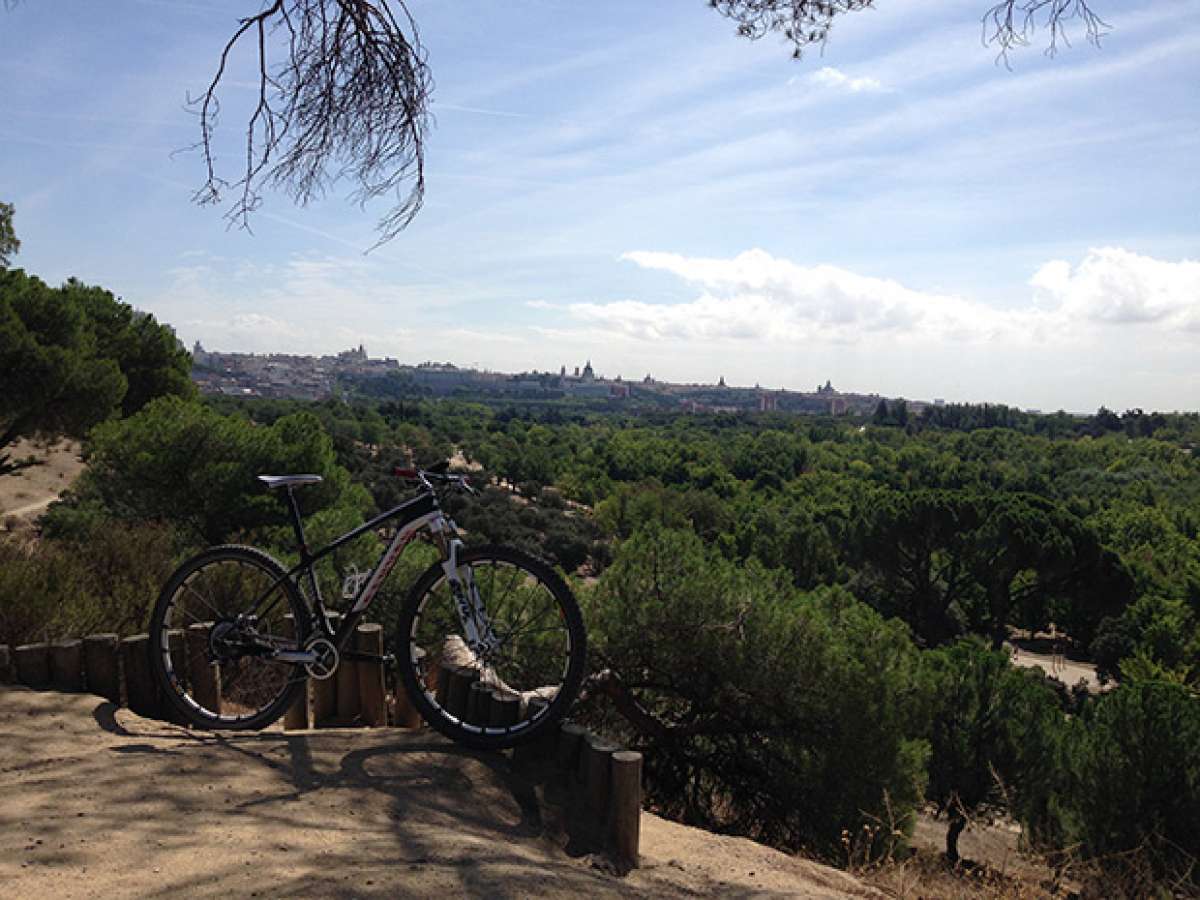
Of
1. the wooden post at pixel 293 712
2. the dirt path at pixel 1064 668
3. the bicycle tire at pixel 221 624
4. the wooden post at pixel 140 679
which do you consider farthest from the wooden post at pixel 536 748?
the dirt path at pixel 1064 668

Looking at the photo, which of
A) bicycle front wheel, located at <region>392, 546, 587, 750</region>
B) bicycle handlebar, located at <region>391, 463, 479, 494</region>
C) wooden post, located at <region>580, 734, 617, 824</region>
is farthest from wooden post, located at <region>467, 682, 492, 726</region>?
bicycle handlebar, located at <region>391, 463, 479, 494</region>

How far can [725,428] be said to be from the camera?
141125mm

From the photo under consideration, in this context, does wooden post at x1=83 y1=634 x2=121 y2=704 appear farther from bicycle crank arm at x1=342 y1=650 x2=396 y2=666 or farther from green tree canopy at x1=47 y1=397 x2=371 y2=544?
green tree canopy at x1=47 y1=397 x2=371 y2=544

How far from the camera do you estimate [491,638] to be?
3535mm

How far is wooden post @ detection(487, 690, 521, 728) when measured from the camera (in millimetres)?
3467

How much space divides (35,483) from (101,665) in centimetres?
3120

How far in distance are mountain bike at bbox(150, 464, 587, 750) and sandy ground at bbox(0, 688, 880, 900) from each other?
0.19m

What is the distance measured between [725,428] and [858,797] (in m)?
136

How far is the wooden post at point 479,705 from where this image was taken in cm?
351

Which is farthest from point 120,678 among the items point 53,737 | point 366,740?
point 366,740

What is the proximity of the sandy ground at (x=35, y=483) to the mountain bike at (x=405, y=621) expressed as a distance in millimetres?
22911

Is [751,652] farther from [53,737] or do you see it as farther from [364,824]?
[53,737]

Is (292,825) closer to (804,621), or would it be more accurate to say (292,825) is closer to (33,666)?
(33,666)

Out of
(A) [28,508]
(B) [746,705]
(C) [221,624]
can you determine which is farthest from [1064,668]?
(A) [28,508]
